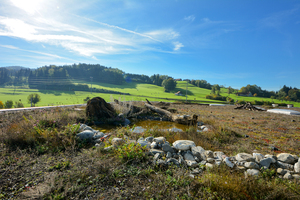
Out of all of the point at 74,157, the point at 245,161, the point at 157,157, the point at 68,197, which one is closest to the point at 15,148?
the point at 74,157

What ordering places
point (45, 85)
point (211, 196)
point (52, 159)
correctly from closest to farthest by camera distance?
point (211, 196) → point (52, 159) → point (45, 85)

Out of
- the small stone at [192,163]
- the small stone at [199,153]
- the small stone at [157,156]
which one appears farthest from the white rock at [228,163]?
the small stone at [157,156]

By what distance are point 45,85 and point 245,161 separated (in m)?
74.8

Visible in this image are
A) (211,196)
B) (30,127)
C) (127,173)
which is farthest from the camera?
(30,127)

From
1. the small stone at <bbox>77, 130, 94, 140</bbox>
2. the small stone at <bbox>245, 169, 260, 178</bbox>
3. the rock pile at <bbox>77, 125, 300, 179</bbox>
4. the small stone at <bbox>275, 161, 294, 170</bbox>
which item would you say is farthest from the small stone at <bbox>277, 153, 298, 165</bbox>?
the small stone at <bbox>77, 130, 94, 140</bbox>

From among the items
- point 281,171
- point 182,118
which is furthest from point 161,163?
point 182,118

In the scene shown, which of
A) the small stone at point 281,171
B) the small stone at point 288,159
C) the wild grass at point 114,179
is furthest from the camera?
the small stone at point 288,159

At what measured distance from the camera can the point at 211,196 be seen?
2.46 metres

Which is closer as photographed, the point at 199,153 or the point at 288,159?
the point at 288,159

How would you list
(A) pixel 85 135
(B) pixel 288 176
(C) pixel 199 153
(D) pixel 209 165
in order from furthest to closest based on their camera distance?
(A) pixel 85 135, (C) pixel 199 153, (D) pixel 209 165, (B) pixel 288 176

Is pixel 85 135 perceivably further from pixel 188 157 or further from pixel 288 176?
pixel 288 176

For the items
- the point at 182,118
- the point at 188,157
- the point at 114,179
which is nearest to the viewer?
the point at 114,179

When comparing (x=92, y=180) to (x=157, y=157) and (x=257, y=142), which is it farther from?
(x=257, y=142)

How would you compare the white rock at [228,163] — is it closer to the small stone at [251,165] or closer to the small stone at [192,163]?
the small stone at [251,165]
